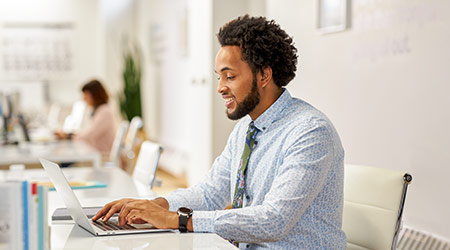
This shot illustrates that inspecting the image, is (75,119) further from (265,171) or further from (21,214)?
(21,214)

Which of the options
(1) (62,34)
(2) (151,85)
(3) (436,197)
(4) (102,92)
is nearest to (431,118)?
(3) (436,197)

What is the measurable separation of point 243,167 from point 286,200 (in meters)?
0.31

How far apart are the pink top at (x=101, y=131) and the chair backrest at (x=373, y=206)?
12.6 ft

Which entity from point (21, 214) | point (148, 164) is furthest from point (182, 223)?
point (148, 164)

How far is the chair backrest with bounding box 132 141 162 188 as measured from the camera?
2705 mm

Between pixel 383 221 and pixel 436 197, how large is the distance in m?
1.01

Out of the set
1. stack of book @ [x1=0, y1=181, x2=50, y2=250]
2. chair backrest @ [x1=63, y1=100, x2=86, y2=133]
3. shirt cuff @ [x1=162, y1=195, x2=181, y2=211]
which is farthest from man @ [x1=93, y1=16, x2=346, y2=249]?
chair backrest @ [x1=63, y1=100, x2=86, y2=133]

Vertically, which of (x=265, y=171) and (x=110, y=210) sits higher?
(x=265, y=171)

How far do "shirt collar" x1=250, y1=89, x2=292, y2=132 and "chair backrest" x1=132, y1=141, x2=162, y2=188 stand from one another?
0.95 metres

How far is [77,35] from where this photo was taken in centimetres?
857

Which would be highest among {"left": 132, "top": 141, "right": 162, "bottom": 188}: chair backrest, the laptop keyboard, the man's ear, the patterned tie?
the man's ear

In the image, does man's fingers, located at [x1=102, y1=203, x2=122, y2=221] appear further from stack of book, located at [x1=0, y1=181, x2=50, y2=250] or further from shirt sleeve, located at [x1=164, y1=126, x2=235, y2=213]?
stack of book, located at [x1=0, y1=181, x2=50, y2=250]

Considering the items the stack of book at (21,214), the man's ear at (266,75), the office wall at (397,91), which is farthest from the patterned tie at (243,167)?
the office wall at (397,91)

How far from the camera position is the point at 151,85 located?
8617mm
